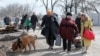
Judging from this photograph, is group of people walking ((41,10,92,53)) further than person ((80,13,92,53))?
No

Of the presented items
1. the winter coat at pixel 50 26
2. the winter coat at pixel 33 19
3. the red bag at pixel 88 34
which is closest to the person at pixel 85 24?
the red bag at pixel 88 34

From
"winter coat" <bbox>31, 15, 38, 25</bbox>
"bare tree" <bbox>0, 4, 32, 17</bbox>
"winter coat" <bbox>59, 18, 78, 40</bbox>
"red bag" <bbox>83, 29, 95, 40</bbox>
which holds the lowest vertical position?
"bare tree" <bbox>0, 4, 32, 17</bbox>

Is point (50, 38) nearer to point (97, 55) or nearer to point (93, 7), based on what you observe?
point (97, 55)

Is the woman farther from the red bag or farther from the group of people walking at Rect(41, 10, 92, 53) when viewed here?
the red bag

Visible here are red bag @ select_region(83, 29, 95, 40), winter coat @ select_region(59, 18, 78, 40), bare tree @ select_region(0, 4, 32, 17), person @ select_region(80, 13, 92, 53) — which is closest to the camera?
winter coat @ select_region(59, 18, 78, 40)

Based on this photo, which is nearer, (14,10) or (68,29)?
(68,29)

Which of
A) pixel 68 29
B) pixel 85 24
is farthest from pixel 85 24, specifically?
pixel 68 29

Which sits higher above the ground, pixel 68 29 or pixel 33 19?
pixel 68 29

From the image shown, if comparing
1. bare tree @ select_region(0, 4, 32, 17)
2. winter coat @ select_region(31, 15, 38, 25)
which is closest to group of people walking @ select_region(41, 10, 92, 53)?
winter coat @ select_region(31, 15, 38, 25)

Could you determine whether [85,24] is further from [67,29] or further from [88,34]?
[67,29]

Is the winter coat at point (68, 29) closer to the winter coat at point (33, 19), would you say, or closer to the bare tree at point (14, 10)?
the winter coat at point (33, 19)

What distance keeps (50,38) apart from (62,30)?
1862 millimetres

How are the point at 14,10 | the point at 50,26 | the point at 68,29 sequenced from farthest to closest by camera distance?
the point at 14,10 → the point at 50,26 → the point at 68,29

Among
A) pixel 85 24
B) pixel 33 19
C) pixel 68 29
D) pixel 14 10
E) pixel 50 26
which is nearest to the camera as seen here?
pixel 68 29
